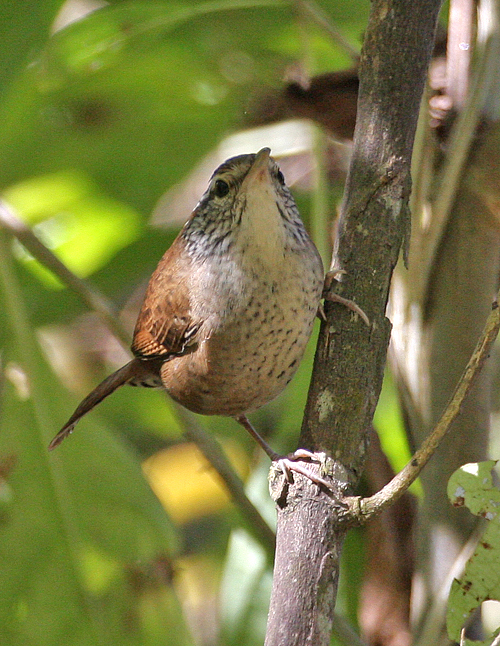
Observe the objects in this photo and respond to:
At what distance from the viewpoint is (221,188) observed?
1720 millimetres

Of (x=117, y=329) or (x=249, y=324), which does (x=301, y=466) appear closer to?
(x=249, y=324)

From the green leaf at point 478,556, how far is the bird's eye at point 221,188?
84 cm

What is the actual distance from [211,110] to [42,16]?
0.65 metres

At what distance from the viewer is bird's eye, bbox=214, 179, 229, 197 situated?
171 cm

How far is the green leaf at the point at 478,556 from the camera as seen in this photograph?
1.07 metres

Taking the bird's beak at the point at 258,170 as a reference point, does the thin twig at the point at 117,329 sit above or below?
below

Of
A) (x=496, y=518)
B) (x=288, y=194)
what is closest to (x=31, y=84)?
(x=288, y=194)

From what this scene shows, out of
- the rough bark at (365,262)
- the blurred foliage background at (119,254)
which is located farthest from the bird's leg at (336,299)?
the blurred foliage background at (119,254)

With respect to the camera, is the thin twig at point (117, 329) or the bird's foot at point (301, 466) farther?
the thin twig at point (117, 329)

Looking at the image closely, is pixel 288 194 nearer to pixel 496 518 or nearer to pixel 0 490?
pixel 496 518

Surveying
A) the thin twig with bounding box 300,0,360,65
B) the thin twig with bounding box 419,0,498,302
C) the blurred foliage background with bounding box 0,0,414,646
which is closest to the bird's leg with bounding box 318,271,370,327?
the thin twig with bounding box 419,0,498,302

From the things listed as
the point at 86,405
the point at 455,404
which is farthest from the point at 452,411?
the point at 86,405

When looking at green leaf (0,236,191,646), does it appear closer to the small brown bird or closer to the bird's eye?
the small brown bird

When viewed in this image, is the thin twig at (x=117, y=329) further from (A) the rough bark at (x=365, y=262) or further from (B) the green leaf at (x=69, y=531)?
(A) the rough bark at (x=365, y=262)
